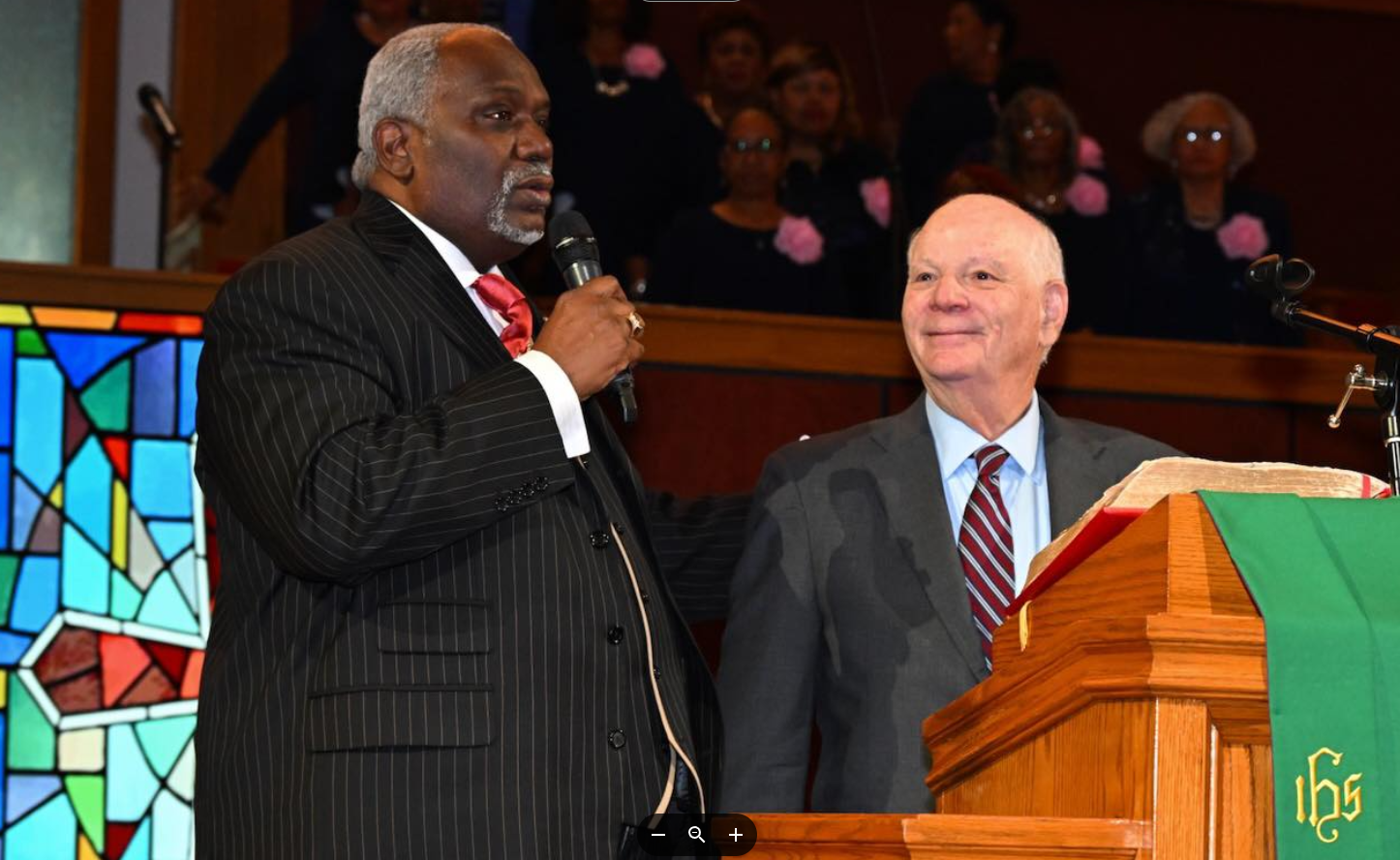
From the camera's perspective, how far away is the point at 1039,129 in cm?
512

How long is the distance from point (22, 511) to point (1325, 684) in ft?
9.48

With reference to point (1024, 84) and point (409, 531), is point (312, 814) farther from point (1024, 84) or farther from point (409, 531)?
point (1024, 84)

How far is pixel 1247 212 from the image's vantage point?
525 centimetres

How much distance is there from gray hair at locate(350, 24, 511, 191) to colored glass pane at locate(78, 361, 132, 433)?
144cm

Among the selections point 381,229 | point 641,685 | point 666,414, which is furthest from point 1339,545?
point 666,414

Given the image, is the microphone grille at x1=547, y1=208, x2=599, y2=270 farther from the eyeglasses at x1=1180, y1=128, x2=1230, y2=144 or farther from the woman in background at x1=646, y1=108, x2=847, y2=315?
the eyeglasses at x1=1180, y1=128, x2=1230, y2=144

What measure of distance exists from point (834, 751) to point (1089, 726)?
3.35ft

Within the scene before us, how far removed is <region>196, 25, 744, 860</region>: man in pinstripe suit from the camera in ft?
7.20

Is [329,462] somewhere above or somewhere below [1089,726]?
above

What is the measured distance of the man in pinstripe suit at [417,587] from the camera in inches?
86.4

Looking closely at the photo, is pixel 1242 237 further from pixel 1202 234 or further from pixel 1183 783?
pixel 1183 783

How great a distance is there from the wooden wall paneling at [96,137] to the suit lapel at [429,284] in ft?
11.6

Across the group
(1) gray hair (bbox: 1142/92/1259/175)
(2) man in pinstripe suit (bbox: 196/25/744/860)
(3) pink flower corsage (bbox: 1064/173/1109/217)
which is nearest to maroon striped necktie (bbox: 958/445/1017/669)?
(2) man in pinstripe suit (bbox: 196/25/744/860)

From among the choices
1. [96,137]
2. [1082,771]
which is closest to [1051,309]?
[1082,771]
